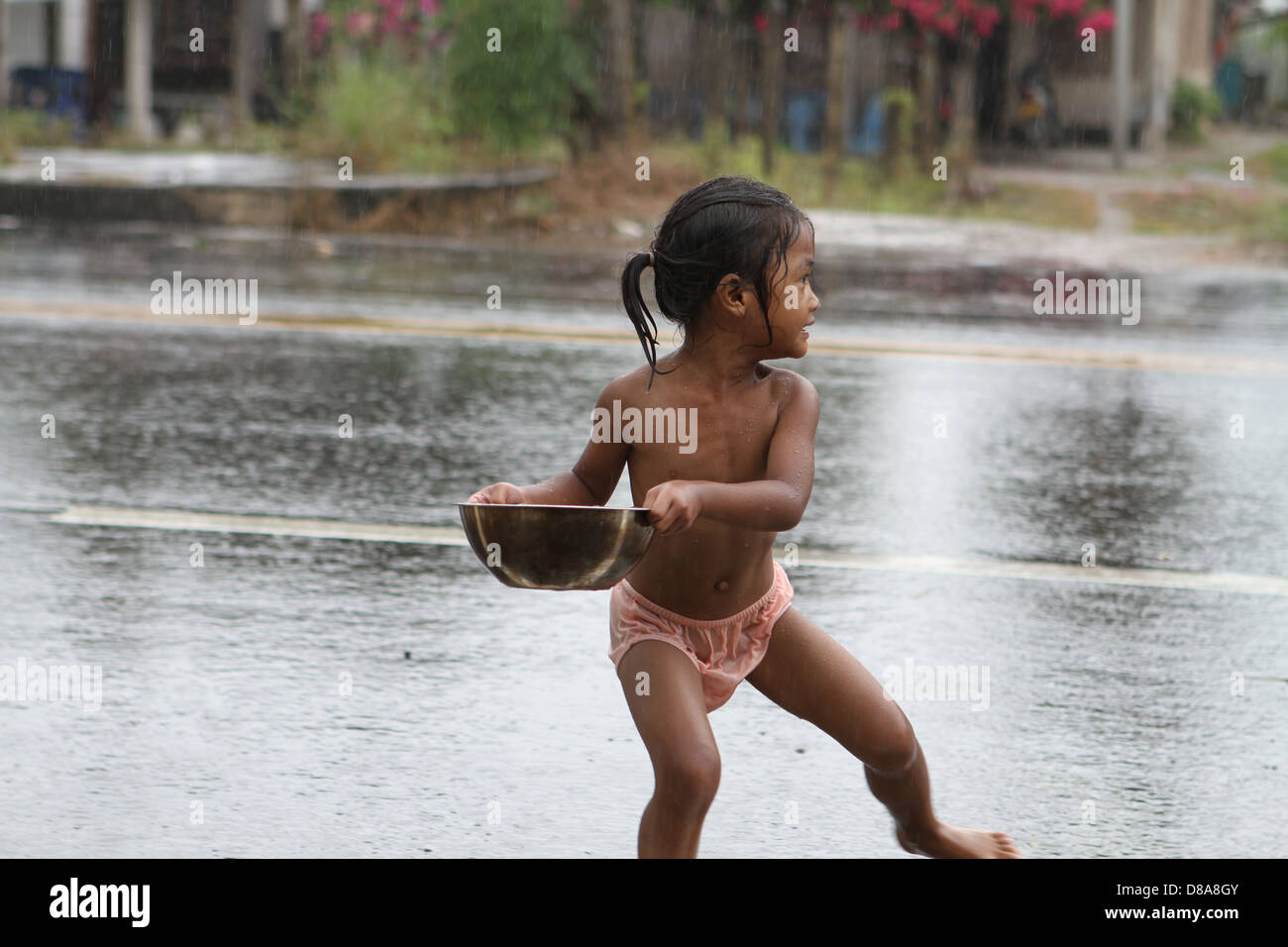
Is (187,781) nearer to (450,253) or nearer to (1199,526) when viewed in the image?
(1199,526)

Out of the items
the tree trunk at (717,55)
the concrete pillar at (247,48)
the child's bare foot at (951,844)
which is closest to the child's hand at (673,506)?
the child's bare foot at (951,844)

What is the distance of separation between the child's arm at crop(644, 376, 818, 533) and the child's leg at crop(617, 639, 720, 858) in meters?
0.32

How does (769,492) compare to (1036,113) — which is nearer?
(769,492)

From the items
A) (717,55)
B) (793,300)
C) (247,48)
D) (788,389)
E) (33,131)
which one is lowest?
(788,389)

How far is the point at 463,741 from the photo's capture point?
4.23 metres

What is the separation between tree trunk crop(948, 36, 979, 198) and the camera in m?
19.7

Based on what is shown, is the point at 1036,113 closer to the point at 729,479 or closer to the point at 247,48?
the point at 247,48

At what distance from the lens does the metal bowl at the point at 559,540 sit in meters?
2.95

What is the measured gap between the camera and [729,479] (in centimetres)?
332

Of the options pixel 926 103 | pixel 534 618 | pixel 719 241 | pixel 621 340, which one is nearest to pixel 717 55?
pixel 926 103

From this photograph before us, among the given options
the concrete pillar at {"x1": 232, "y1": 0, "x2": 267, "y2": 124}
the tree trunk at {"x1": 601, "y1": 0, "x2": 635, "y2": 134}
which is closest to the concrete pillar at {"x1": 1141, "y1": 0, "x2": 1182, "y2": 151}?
the tree trunk at {"x1": 601, "y1": 0, "x2": 635, "y2": 134}

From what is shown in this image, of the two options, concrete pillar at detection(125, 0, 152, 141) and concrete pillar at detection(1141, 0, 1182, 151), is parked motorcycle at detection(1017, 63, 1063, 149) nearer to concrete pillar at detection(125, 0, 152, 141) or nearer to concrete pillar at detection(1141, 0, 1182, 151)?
concrete pillar at detection(1141, 0, 1182, 151)

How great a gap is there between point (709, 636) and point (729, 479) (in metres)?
0.28
